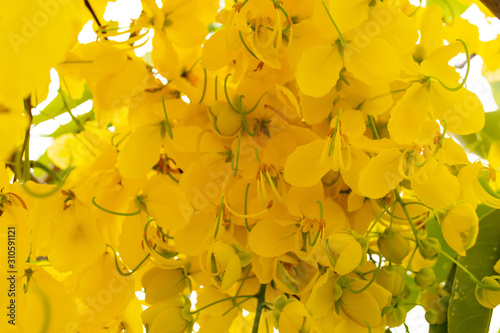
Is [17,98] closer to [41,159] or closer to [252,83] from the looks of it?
[252,83]

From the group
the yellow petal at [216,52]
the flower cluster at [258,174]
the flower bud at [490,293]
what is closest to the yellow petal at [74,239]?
the flower cluster at [258,174]

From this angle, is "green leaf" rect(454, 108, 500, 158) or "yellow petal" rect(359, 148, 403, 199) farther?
"green leaf" rect(454, 108, 500, 158)

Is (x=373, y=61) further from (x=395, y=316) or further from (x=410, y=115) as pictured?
(x=395, y=316)

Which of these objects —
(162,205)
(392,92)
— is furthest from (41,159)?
(392,92)

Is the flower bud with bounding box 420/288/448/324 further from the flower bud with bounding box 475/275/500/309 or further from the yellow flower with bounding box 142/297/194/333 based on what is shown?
the yellow flower with bounding box 142/297/194/333

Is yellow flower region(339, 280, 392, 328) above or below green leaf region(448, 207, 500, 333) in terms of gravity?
above

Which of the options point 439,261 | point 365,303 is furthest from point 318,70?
point 439,261

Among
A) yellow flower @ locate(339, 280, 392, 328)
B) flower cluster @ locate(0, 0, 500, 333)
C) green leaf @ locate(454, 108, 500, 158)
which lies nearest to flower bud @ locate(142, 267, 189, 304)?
flower cluster @ locate(0, 0, 500, 333)
